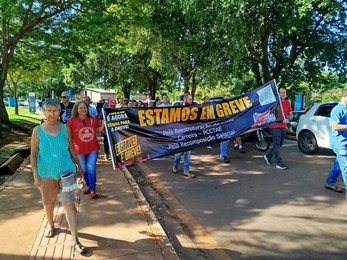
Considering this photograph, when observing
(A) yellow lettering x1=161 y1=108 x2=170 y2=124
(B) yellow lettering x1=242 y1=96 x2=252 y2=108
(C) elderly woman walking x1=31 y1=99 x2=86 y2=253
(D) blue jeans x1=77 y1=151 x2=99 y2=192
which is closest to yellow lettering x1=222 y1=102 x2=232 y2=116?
(B) yellow lettering x1=242 y1=96 x2=252 y2=108

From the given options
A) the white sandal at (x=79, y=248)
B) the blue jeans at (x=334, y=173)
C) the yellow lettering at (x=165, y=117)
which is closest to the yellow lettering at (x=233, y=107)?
the yellow lettering at (x=165, y=117)

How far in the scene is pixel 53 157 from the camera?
3.59m

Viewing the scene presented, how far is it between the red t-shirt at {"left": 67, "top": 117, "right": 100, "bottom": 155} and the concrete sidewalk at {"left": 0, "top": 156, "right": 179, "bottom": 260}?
0.86 m

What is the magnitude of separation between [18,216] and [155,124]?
3257mm

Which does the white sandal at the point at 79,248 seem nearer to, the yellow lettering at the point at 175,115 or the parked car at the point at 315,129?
the yellow lettering at the point at 175,115

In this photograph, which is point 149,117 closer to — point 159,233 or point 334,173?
point 159,233

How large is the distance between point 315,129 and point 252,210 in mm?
5364

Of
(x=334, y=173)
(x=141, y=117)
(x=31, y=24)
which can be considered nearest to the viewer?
(x=334, y=173)

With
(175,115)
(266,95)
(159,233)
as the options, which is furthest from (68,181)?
(266,95)

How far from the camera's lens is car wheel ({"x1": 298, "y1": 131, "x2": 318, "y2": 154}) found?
9.69 meters

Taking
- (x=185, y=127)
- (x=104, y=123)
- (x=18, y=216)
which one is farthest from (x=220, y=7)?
(x=18, y=216)

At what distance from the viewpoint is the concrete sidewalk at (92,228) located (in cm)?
368

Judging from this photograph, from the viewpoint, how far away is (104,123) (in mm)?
6203

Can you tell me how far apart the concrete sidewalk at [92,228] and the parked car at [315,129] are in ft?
19.4
